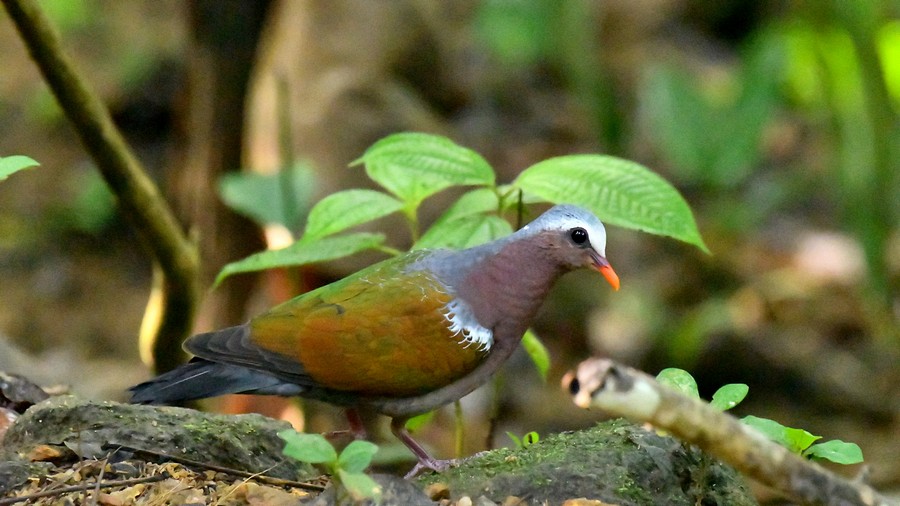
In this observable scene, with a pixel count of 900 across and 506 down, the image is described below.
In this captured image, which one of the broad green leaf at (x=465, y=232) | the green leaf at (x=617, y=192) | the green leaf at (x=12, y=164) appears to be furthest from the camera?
the broad green leaf at (x=465, y=232)

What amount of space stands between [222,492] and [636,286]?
235 inches

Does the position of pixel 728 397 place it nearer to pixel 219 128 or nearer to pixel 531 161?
pixel 219 128

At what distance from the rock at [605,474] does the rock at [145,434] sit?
0.47 meters

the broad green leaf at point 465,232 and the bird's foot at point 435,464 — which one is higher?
the broad green leaf at point 465,232

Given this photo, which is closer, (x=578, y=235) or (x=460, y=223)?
(x=578, y=235)

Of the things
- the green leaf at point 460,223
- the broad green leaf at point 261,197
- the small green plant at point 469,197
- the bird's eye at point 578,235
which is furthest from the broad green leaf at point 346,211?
the broad green leaf at point 261,197

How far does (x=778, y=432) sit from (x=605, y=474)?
440 mm

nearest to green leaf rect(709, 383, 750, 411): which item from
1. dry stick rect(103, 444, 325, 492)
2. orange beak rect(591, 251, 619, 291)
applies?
orange beak rect(591, 251, 619, 291)

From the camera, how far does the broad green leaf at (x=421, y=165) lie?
121 inches

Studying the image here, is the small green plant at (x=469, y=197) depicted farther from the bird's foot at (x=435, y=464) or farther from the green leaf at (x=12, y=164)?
the green leaf at (x=12, y=164)

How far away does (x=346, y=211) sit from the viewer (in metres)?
3.10

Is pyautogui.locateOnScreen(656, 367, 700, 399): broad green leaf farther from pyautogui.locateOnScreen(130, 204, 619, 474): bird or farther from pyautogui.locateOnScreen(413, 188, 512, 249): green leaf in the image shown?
pyautogui.locateOnScreen(413, 188, 512, 249): green leaf

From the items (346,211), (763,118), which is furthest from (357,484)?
(763,118)

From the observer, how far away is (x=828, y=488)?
2.07m
